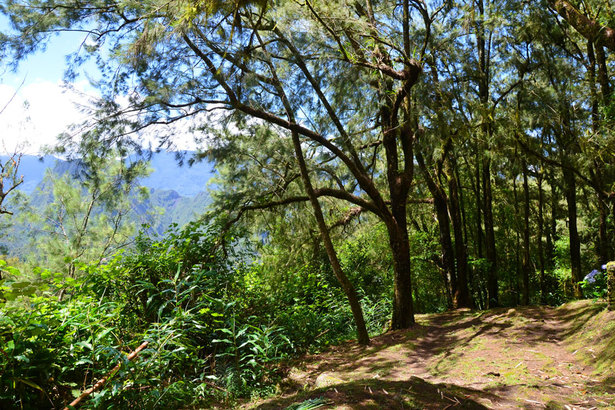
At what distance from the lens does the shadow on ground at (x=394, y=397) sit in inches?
93.7

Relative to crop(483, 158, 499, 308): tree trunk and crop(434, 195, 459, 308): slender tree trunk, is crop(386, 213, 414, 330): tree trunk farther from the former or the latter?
crop(483, 158, 499, 308): tree trunk

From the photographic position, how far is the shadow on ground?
2.38 m

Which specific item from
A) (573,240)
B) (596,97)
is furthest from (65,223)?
(596,97)

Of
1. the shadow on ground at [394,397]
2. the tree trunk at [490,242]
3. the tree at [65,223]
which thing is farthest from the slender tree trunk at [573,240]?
the tree at [65,223]

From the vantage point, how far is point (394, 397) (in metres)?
2.51

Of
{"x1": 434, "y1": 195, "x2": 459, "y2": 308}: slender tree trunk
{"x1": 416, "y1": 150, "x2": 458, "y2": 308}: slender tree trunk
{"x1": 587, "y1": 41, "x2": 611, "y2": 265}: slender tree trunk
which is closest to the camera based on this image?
{"x1": 587, "y1": 41, "x2": 611, "y2": 265}: slender tree trunk

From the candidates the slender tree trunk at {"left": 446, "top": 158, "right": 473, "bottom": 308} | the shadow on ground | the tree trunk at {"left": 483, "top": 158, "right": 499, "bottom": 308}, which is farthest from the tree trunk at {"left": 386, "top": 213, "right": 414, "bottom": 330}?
the shadow on ground

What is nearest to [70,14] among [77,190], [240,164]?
[240,164]

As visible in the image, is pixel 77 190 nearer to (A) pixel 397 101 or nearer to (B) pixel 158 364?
(A) pixel 397 101

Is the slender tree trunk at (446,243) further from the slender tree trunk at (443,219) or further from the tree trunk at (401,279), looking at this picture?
the tree trunk at (401,279)

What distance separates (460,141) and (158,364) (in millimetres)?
7303

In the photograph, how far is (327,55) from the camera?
6.11m

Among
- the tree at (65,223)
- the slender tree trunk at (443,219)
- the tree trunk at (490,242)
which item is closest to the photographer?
the slender tree trunk at (443,219)

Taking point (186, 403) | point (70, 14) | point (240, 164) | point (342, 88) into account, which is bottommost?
point (186, 403)
